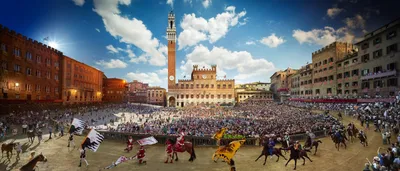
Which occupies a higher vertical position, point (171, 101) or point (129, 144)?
point (171, 101)

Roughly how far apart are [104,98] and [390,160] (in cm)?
7824

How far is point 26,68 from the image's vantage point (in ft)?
110

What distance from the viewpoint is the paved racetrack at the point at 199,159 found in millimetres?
11289

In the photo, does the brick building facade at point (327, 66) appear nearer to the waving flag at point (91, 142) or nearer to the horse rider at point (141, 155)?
the horse rider at point (141, 155)

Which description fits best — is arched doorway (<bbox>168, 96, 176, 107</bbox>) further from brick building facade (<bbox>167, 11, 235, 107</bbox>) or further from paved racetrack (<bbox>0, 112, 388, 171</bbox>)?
paved racetrack (<bbox>0, 112, 388, 171</bbox>)

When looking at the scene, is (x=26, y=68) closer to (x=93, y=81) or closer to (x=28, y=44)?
(x=28, y=44)

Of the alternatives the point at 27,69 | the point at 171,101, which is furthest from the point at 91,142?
the point at 171,101

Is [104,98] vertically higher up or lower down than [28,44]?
lower down

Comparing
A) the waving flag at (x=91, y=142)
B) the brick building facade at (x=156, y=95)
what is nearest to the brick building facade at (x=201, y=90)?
the brick building facade at (x=156, y=95)

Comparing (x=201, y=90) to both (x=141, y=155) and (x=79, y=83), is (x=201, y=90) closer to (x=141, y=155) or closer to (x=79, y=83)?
(x=79, y=83)

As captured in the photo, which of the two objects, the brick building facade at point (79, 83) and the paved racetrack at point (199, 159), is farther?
the brick building facade at point (79, 83)

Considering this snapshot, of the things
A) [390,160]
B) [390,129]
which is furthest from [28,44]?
[390,129]

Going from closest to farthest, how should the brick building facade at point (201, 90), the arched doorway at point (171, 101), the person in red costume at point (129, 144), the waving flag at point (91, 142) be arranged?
the waving flag at point (91, 142) < the person in red costume at point (129, 144) < the brick building facade at point (201, 90) < the arched doorway at point (171, 101)

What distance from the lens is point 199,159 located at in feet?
42.7
